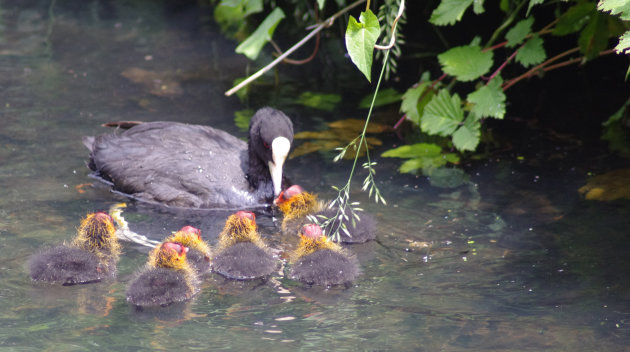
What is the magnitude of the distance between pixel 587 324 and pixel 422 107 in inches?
136

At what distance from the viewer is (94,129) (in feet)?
26.9

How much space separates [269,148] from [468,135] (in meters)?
1.78

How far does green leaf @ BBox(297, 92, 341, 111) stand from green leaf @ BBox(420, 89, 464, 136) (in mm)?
1712

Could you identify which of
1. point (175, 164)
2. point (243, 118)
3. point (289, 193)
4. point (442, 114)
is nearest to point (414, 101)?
point (442, 114)

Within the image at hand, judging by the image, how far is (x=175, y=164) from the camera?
707 cm

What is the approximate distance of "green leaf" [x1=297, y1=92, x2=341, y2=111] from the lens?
912 centimetres

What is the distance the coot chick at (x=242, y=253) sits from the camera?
5.52 m

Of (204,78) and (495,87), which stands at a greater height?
(495,87)

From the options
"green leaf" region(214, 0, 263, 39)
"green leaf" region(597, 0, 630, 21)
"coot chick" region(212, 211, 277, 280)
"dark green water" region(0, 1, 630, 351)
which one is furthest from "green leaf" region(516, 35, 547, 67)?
"green leaf" region(214, 0, 263, 39)

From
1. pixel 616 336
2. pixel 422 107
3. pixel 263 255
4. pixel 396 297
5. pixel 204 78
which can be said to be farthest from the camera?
pixel 204 78

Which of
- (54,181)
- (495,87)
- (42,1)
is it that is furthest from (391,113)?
(42,1)

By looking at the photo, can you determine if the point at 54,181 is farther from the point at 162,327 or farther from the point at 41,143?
the point at 162,327

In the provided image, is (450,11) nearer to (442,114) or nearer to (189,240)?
(442,114)

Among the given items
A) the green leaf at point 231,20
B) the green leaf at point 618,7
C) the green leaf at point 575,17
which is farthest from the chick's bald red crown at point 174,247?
the green leaf at point 231,20
